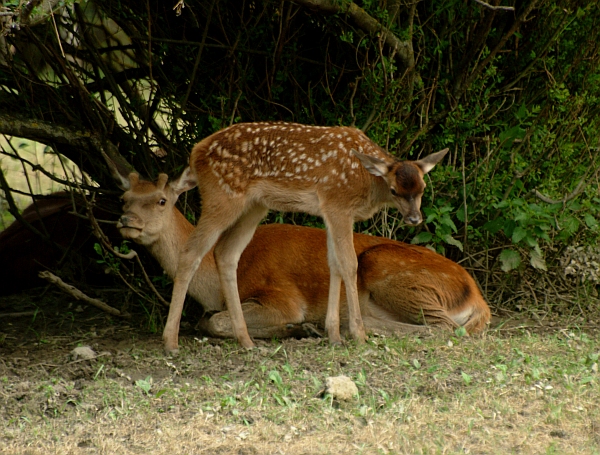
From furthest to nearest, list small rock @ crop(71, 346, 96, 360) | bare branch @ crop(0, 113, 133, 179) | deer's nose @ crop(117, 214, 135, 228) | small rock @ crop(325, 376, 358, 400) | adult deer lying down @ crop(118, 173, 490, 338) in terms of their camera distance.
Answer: adult deer lying down @ crop(118, 173, 490, 338) → bare branch @ crop(0, 113, 133, 179) → deer's nose @ crop(117, 214, 135, 228) → small rock @ crop(71, 346, 96, 360) → small rock @ crop(325, 376, 358, 400)

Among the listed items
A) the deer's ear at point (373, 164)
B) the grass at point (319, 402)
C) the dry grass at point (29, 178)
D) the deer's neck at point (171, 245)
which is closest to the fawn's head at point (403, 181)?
the deer's ear at point (373, 164)

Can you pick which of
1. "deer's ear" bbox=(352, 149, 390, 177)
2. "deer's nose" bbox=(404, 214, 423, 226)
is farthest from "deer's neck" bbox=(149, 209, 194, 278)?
"deer's nose" bbox=(404, 214, 423, 226)

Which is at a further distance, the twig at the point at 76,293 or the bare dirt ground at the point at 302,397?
the twig at the point at 76,293

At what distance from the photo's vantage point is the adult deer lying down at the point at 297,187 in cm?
614

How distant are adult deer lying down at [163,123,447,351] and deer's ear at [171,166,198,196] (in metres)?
0.27

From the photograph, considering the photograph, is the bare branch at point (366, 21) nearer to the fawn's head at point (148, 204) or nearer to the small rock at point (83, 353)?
the fawn's head at point (148, 204)

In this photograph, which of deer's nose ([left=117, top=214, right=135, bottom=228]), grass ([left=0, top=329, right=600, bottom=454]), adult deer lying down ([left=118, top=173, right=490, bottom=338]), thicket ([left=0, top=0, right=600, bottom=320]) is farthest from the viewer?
thicket ([left=0, top=0, right=600, bottom=320])

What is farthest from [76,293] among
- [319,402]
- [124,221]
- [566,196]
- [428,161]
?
[566,196]

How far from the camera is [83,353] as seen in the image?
19.2 feet

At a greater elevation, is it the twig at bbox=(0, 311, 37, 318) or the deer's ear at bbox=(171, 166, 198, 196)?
the deer's ear at bbox=(171, 166, 198, 196)

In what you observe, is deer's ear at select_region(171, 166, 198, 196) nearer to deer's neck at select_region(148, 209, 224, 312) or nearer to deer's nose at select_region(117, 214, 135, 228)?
deer's neck at select_region(148, 209, 224, 312)

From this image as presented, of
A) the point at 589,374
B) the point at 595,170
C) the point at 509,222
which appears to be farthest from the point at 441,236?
the point at 589,374

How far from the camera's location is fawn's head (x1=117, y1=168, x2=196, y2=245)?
6.42m

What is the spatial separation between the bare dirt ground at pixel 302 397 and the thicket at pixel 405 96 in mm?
1327
